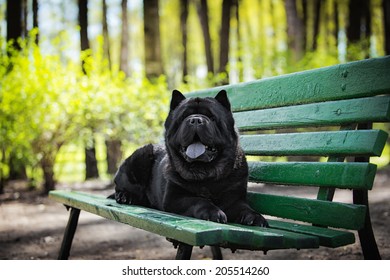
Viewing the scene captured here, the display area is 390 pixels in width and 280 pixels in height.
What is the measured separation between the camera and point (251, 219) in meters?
2.58

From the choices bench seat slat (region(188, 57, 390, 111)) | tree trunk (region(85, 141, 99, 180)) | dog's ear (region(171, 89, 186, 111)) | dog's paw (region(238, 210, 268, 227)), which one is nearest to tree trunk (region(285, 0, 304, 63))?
tree trunk (region(85, 141, 99, 180))

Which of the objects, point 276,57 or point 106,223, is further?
point 276,57

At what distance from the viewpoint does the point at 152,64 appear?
10.5m

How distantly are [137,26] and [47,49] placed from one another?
65.0 ft

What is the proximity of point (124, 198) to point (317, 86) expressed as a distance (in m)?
1.65

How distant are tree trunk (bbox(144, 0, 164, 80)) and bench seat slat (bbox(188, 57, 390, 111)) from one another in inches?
270

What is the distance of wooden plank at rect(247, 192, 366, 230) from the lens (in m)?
2.31

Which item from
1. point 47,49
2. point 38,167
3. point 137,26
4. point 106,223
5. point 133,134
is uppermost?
point 137,26

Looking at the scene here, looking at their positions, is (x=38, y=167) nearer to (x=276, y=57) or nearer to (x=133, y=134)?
(x=133, y=134)

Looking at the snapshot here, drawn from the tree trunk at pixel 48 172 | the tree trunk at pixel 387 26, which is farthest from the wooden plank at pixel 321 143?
the tree trunk at pixel 387 26

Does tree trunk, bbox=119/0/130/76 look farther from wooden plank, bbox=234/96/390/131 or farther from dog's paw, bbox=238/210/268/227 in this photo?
dog's paw, bbox=238/210/268/227

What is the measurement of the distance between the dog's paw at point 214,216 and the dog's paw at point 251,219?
0.51 feet

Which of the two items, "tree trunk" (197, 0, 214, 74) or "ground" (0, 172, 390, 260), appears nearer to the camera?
"ground" (0, 172, 390, 260)

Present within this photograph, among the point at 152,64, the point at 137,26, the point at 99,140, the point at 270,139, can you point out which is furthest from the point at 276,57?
the point at 137,26
